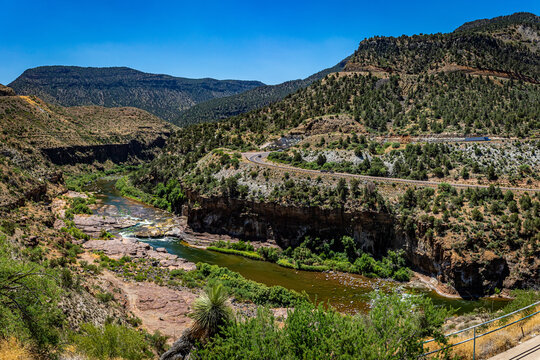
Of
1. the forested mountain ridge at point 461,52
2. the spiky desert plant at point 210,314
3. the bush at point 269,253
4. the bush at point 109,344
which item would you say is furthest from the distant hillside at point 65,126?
the forested mountain ridge at point 461,52

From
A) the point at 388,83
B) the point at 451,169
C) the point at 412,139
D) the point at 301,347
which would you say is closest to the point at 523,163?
the point at 451,169

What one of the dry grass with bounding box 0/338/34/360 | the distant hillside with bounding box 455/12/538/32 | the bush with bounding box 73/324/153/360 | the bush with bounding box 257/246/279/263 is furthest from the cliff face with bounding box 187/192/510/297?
the distant hillside with bounding box 455/12/538/32

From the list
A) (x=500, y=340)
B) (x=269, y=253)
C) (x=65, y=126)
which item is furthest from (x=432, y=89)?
(x=65, y=126)

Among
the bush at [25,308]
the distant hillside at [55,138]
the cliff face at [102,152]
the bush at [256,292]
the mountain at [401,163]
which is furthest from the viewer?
the cliff face at [102,152]

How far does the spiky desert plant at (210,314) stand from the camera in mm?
16734

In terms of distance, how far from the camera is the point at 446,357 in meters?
12.9

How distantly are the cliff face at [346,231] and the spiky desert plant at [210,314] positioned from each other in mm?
28099

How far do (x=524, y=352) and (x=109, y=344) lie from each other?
18.1 metres

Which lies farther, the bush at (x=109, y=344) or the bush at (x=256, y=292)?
the bush at (x=256, y=292)

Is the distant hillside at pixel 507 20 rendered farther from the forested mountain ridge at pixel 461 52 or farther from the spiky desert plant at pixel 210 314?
the spiky desert plant at pixel 210 314

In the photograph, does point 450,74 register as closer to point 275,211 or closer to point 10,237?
point 275,211

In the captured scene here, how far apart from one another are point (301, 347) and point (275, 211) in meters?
36.4

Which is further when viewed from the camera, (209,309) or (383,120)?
(383,120)

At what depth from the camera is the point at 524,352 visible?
488 inches
